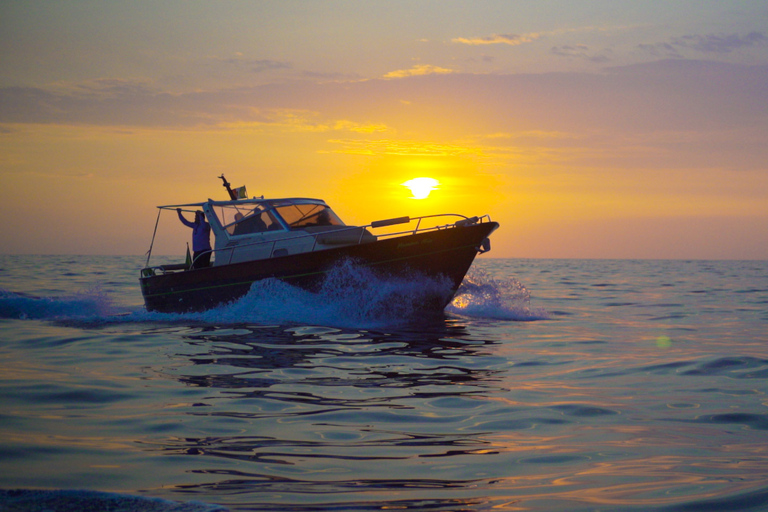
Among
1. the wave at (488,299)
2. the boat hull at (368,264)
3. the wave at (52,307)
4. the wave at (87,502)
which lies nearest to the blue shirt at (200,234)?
the boat hull at (368,264)

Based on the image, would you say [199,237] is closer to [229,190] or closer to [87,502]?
[229,190]

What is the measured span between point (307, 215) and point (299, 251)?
1.07m

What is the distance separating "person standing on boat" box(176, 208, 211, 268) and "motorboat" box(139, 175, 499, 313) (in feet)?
0.64

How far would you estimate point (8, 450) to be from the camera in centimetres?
451

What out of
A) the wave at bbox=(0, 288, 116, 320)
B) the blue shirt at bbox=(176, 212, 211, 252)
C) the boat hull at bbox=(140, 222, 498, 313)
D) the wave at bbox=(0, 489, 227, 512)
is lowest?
the wave at bbox=(0, 489, 227, 512)

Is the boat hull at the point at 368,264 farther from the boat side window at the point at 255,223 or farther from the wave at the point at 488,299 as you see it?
the wave at the point at 488,299

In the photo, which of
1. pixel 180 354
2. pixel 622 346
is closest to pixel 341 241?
pixel 180 354

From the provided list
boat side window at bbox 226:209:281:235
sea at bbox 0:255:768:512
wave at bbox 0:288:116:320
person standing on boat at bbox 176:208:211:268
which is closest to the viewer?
sea at bbox 0:255:768:512

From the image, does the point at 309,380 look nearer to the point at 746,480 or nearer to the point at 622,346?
the point at 746,480

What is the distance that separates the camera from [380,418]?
5570 millimetres

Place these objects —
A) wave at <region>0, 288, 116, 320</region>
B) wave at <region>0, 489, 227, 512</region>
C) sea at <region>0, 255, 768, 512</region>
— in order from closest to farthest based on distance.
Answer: wave at <region>0, 489, 227, 512</region>, sea at <region>0, 255, 768, 512</region>, wave at <region>0, 288, 116, 320</region>

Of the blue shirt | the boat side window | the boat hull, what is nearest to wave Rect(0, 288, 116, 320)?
the blue shirt

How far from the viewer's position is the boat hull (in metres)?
12.7

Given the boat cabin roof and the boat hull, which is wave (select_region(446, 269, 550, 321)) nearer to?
the boat hull
